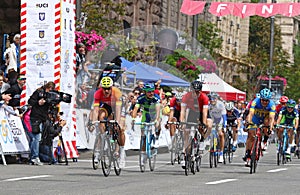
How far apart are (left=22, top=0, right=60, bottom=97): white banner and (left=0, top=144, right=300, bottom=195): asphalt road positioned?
208 centimetres

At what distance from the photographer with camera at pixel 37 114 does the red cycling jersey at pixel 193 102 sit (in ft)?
10.9

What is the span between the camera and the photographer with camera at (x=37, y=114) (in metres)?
22.5

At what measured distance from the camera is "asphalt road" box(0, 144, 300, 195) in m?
16.0

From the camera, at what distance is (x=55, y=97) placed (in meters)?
22.4

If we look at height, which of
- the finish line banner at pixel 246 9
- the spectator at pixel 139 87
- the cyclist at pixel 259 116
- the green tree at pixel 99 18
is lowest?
the cyclist at pixel 259 116

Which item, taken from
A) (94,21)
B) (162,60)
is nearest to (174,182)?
(162,60)

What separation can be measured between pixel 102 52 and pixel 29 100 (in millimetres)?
6756

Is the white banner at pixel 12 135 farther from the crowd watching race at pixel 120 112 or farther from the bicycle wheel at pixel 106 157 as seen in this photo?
the bicycle wheel at pixel 106 157

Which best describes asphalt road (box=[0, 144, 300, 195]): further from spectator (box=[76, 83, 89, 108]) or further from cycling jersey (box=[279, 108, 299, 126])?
cycling jersey (box=[279, 108, 299, 126])

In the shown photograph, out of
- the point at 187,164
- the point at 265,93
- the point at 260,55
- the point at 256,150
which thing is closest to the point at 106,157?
the point at 187,164

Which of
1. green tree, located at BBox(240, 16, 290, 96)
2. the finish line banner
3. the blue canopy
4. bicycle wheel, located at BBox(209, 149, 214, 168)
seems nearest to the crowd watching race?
bicycle wheel, located at BBox(209, 149, 214, 168)

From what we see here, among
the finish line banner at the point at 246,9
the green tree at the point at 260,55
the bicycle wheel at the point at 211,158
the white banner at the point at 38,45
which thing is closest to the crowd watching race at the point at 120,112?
the white banner at the point at 38,45

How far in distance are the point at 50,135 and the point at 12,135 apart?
2.70 feet

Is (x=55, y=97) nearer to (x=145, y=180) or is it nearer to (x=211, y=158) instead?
(x=211, y=158)
